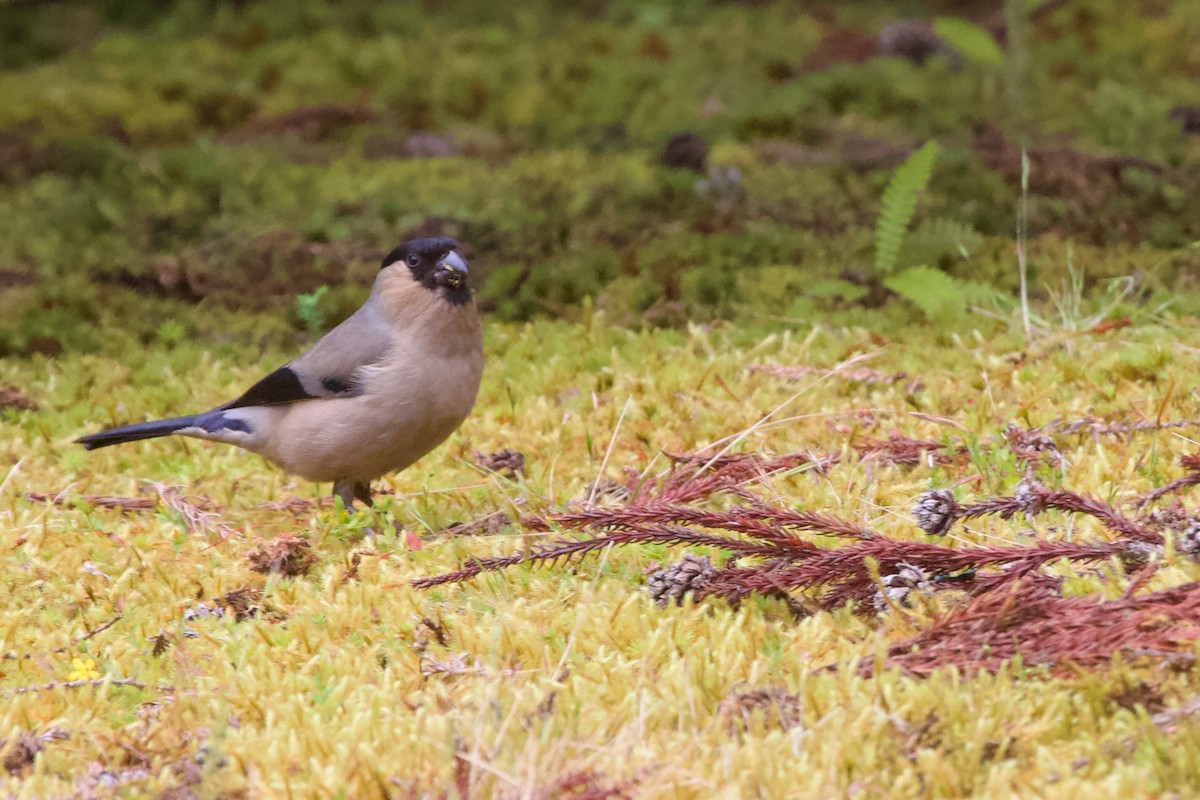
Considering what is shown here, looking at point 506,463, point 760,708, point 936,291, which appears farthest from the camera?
point 936,291

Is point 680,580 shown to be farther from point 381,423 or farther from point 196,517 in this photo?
point 196,517

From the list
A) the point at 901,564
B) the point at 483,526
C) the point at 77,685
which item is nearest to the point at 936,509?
the point at 901,564

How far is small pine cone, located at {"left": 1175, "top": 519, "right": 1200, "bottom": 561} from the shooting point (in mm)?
3764

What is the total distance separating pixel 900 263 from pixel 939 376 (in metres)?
2.05

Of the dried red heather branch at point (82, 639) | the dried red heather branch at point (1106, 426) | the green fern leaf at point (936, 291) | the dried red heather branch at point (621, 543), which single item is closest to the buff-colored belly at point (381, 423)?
the dried red heather branch at point (621, 543)

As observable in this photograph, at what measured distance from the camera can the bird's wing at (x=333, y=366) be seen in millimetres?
5539

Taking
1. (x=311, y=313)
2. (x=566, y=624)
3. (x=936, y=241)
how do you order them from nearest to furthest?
(x=566, y=624) < (x=311, y=313) < (x=936, y=241)

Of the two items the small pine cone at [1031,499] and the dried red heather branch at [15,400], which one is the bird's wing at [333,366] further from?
the small pine cone at [1031,499]

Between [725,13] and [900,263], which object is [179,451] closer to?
[900,263]

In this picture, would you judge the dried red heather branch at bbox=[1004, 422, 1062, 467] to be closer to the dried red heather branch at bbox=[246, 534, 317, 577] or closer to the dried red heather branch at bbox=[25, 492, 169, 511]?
the dried red heather branch at bbox=[246, 534, 317, 577]

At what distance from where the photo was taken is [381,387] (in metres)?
5.44

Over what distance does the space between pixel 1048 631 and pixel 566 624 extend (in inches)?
55.1

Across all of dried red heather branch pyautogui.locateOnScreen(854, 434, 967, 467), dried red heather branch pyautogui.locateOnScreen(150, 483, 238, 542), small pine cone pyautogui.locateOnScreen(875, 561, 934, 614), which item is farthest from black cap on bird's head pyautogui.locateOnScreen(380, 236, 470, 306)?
small pine cone pyautogui.locateOnScreen(875, 561, 934, 614)

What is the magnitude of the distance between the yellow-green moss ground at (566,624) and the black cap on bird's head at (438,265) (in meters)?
0.84
